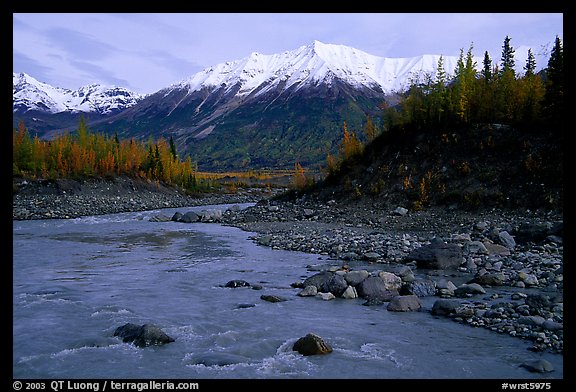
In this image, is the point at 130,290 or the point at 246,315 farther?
the point at 130,290

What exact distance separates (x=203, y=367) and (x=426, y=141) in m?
42.2

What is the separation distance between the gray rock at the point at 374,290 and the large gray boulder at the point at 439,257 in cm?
546

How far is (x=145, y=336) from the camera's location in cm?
1140

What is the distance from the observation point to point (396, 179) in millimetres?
45688

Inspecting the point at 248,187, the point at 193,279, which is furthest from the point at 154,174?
the point at 193,279

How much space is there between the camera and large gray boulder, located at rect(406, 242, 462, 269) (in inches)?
827

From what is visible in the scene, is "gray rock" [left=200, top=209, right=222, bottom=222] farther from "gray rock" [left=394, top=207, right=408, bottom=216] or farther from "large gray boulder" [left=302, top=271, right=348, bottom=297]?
"large gray boulder" [left=302, top=271, right=348, bottom=297]

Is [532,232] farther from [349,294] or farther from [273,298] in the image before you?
[273,298]

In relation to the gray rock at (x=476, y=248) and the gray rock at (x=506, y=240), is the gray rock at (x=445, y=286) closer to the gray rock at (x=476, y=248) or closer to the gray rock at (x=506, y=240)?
the gray rock at (x=476, y=248)

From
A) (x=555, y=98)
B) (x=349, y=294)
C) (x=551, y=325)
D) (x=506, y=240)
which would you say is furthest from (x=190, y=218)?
(x=551, y=325)

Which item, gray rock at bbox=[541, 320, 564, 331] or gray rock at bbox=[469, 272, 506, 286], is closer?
gray rock at bbox=[541, 320, 564, 331]

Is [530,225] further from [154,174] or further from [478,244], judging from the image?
[154,174]

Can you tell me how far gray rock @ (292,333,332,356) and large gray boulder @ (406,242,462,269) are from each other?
38.8ft

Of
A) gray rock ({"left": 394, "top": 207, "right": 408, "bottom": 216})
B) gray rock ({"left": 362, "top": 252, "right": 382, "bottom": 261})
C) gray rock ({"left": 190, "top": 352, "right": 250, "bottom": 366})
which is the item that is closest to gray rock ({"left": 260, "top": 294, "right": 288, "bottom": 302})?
gray rock ({"left": 190, "top": 352, "right": 250, "bottom": 366})
